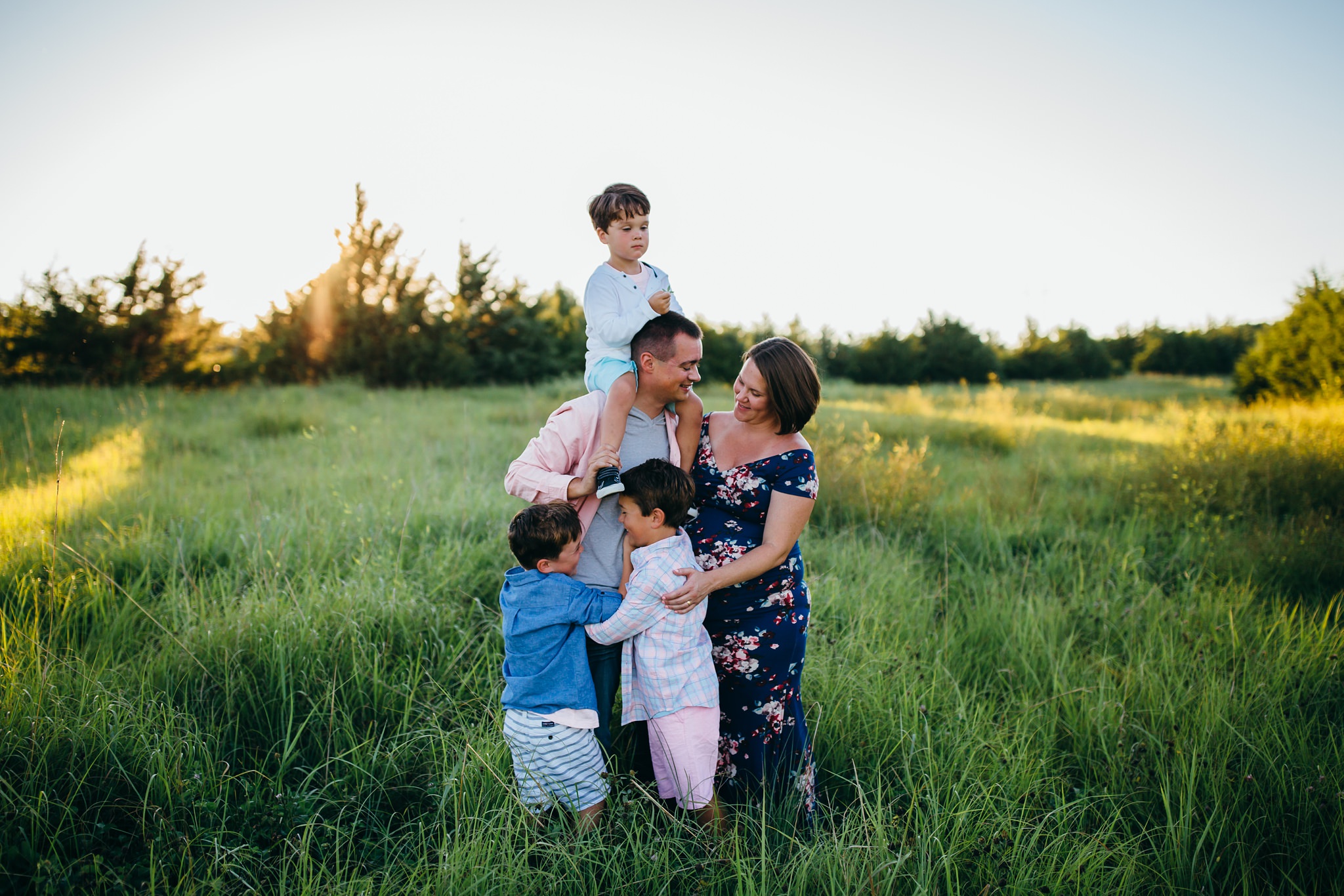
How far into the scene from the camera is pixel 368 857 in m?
2.27

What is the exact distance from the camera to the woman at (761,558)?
2393 mm

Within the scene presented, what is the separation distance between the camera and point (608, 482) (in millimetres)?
2260

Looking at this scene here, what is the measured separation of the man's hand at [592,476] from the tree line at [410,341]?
53.2 feet

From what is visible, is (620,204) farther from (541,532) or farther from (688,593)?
(688,593)

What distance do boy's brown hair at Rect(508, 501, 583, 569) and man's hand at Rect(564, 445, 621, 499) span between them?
0.29ft

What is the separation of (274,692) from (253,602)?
0.65m

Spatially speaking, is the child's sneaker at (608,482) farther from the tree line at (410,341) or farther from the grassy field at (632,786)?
the tree line at (410,341)

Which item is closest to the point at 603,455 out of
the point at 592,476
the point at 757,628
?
the point at 592,476

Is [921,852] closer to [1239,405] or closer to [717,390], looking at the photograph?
[717,390]

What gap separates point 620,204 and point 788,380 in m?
1.11

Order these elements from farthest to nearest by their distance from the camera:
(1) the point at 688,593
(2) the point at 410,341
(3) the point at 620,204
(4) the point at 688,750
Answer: (2) the point at 410,341, (3) the point at 620,204, (4) the point at 688,750, (1) the point at 688,593

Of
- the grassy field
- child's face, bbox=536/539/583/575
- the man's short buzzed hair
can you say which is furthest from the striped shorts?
the man's short buzzed hair

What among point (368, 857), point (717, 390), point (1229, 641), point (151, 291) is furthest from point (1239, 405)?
point (151, 291)

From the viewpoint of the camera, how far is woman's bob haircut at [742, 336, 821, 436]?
236 centimetres
